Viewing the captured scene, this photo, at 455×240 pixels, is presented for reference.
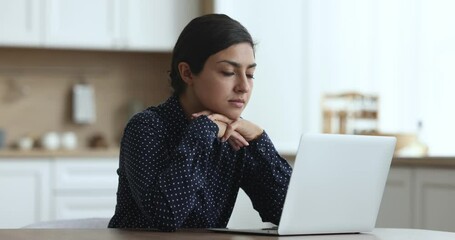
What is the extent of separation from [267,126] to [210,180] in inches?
122

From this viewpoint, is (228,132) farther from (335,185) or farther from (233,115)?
(335,185)

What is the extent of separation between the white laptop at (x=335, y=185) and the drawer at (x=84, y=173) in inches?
124

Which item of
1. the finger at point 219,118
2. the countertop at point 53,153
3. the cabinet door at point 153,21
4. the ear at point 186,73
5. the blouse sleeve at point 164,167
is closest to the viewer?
the blouse sleeve at point 164,167

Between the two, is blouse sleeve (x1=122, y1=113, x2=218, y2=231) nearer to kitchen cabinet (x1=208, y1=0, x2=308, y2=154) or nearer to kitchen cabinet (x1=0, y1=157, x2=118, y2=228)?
kitchen cabinet (x1=0, y1=157, x2=118, y2=228)

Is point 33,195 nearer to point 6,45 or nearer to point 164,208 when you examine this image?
point 6,45

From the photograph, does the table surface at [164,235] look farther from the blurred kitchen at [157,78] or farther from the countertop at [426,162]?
the blurred kitchen at [157,78]

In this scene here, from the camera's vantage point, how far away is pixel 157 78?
557 cm

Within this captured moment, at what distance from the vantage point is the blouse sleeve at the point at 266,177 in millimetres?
2088

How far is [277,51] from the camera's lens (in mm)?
5102

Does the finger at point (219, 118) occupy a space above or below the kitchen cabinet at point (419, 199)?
above

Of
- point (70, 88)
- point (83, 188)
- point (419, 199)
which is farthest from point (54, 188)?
point (419, 199)

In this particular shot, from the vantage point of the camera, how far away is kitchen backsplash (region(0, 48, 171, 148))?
532 cm

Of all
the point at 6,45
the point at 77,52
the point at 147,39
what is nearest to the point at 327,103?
the point at 147,39

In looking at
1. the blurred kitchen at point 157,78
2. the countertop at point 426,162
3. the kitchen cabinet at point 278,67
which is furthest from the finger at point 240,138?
the kitchen cabinet at point 278,67
